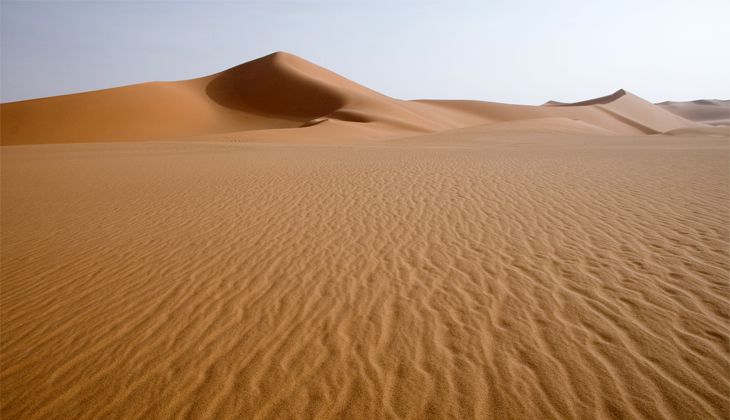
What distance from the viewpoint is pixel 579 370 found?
302cm

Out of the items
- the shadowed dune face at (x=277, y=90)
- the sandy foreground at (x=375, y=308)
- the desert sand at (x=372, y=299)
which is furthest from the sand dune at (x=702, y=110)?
the sandy foreground at (x=375, y=308)

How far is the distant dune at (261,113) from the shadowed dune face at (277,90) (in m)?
0.18

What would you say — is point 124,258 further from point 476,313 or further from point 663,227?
point 663,227

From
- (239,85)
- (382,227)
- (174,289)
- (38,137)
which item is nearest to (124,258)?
(174,289)

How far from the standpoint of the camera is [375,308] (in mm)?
4102

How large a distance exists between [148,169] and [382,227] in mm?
11311

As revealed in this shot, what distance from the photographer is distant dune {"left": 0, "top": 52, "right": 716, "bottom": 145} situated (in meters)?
47.2

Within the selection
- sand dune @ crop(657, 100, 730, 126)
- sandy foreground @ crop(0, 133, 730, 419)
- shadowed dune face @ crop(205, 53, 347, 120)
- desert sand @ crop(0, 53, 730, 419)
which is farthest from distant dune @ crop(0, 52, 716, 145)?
sand dune @ crop(657, 100, 730, 126)

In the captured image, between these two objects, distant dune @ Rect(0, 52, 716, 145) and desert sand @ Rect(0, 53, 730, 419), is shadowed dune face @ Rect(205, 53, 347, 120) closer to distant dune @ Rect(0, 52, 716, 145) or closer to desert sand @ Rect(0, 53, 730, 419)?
distant dune @ Rect(0, 52, 716, 145)

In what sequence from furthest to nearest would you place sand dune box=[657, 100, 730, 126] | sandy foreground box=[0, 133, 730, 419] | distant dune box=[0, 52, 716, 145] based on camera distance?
sand dune box=[657, 100, 730, 126]
distant dune box=[0, 52, 716, 145]
sandy foreground box=[0, 133, 730, 419]

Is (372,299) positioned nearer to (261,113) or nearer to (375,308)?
(375,308)

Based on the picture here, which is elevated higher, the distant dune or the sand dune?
the distant dune

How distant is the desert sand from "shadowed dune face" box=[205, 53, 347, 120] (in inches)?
2034

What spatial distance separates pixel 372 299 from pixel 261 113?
2430 inches
